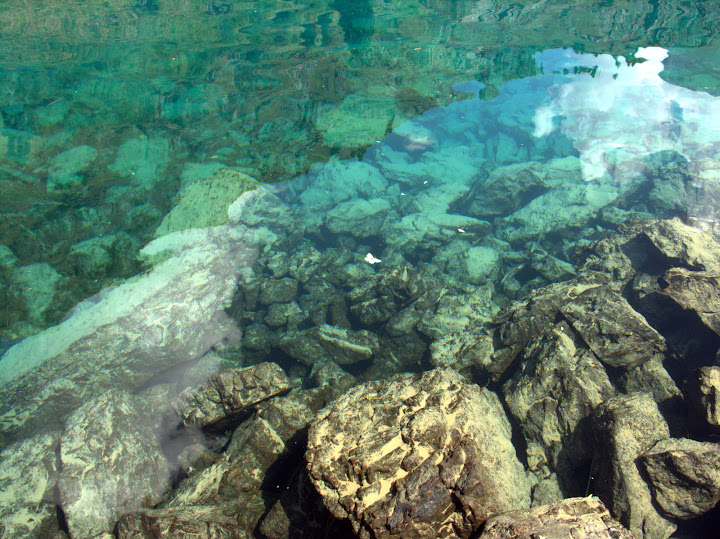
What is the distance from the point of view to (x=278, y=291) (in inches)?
290

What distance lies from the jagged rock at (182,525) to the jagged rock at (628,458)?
345 cm

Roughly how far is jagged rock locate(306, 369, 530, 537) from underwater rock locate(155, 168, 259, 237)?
247 inches

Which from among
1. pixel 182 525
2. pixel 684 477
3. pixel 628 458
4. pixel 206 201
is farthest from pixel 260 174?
pixel 684 477

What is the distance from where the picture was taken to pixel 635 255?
6.14 m

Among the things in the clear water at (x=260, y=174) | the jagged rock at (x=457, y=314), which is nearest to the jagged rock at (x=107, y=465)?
the clear water at (x=260, y=174)

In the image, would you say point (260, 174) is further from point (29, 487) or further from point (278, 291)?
point (29, 487)

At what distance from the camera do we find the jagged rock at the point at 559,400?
3699 millimetres

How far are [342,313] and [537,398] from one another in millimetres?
3755

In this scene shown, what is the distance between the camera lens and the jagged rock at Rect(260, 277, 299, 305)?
23.8 feet

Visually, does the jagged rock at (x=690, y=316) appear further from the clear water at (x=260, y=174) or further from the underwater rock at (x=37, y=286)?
the underwater rock at (x=37, y=286)

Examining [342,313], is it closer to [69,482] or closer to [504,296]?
[504,296]

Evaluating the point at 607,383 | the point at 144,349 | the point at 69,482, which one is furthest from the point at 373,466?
the point at 144,349

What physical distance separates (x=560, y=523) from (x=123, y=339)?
6.75m

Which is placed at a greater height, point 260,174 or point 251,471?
point 260,174
